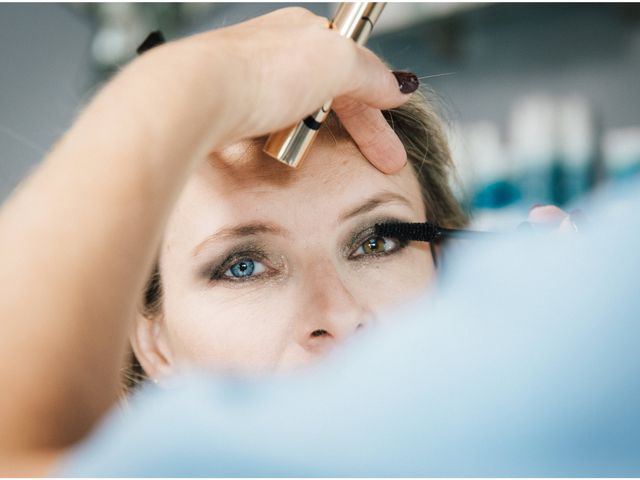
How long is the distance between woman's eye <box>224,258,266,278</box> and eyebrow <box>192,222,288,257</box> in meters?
0.03

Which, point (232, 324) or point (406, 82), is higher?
point (406, 82)

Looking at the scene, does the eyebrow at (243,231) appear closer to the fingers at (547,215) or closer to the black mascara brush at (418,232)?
the black mascara brush at (418,232)

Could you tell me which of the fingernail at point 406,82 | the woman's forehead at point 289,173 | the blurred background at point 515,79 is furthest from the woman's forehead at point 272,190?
the blurred background at point 515,79

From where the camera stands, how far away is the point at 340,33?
0.37 metres

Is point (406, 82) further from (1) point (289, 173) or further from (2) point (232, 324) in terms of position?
(2) point (232, 324)

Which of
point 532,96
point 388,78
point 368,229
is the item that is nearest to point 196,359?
point 368,229

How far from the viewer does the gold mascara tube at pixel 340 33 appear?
1.22 ft

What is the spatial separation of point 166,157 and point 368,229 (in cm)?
34

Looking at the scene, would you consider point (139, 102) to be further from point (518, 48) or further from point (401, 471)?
point (518, 48)

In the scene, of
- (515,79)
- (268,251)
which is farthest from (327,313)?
(515,79)

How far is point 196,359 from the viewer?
56cm

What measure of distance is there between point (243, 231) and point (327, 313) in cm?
10

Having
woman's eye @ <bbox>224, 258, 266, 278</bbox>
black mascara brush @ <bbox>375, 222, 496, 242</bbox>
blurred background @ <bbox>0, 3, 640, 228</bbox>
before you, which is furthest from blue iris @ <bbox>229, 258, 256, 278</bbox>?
blurred background @ <bbox>0, 3, 640, 228</bbox>

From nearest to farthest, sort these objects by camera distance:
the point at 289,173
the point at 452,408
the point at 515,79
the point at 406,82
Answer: the point at 452,408
the point at 406,82
the point at 289,173
the point at 515,79
